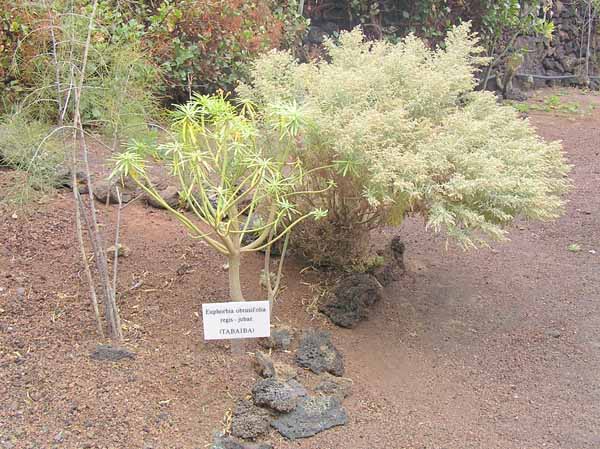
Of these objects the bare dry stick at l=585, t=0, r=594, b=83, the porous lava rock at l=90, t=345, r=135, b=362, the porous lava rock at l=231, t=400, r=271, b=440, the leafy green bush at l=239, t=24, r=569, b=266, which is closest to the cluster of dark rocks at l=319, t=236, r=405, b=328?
the leafy green bush at l=239, t=24, r=569, b=266

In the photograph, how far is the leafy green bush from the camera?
135 inches

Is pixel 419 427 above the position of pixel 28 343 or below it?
below

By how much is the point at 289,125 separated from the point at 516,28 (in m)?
8.01

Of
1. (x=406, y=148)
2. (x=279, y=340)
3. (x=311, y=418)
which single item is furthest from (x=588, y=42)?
(x=311, y=418)

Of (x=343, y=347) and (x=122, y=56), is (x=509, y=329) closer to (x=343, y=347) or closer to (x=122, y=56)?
(x=343, y=347)

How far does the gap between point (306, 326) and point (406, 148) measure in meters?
1.05

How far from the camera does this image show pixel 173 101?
21.4 ft

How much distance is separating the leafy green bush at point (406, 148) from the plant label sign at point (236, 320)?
716 mm

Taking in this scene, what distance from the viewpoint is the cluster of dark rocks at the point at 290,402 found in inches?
118

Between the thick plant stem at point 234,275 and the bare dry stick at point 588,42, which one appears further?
the bare dry stick at point 588,42

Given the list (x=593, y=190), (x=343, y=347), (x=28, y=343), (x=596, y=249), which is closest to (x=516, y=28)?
(x=593, y=190)

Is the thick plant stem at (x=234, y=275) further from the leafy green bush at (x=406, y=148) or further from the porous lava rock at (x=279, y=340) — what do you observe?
the leafy green bush at (x=406, y=148)

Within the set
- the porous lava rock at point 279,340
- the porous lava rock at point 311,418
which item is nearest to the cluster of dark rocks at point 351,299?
the porous lava rock at point 279,340

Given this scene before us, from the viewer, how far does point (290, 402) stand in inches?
122
